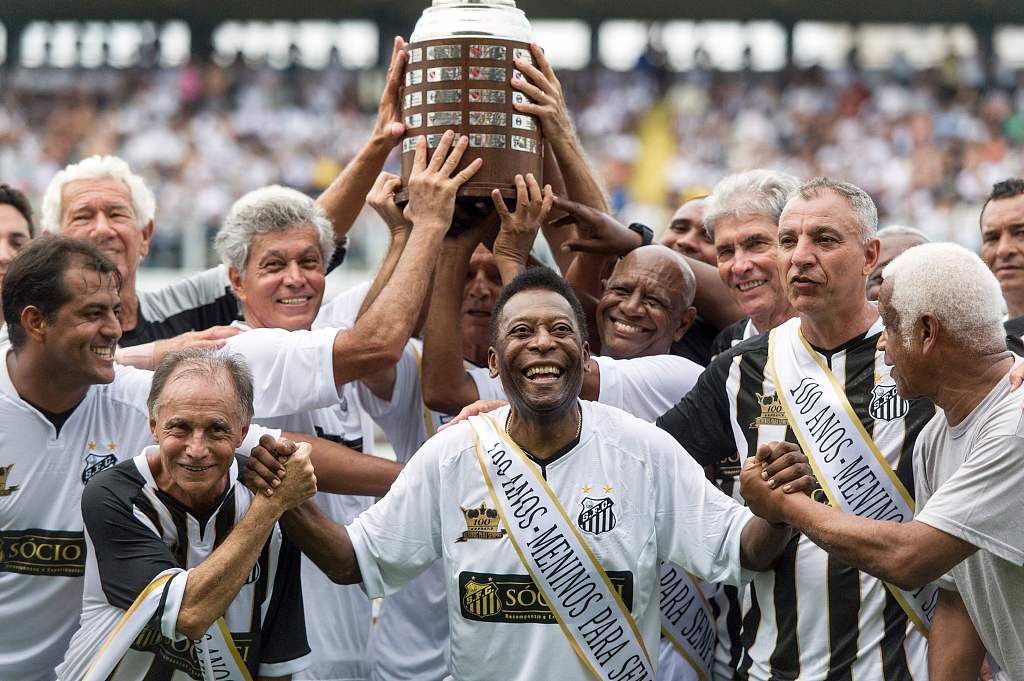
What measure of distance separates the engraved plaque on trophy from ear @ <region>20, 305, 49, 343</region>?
1.42 meters

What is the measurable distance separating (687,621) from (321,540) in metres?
1.44

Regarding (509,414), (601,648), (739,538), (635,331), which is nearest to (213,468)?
(509,414)

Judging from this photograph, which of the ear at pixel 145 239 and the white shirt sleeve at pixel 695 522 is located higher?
the ear at pixel 145 239

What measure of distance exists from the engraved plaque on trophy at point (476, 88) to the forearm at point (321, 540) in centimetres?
136

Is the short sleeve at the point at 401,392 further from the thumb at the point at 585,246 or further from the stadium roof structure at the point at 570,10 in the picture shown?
the stadium roof structure at the point at 570,10

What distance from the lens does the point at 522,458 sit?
400 centimetres

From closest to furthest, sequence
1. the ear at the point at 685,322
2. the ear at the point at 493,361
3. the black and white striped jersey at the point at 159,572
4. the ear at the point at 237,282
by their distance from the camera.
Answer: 1. the black and white striped jersey at the point at 159,572
2. the ear at the point at 493,361
3. the ear at the point at 237,282
4. the ear at the point at 685,322

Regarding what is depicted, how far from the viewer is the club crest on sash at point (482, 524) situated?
393 cm

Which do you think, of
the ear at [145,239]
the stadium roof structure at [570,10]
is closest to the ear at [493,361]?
the ear at [145,239]

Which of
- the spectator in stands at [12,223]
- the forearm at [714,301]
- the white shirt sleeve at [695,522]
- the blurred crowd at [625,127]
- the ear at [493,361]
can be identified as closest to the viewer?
the white shirt sleeve at [695,522]

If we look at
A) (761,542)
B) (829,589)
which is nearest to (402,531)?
(761,542)

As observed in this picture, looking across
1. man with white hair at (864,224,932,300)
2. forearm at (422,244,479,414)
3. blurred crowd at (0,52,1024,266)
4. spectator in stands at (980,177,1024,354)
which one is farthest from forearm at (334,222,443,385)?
blurred crowd at (0,52,1024,266)

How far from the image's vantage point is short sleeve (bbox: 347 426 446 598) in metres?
Result: 3.96

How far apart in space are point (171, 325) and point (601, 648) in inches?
107
